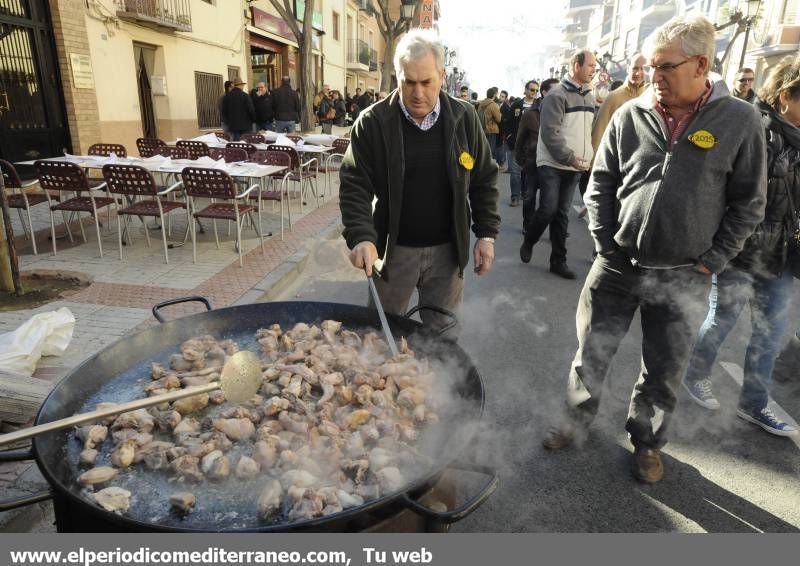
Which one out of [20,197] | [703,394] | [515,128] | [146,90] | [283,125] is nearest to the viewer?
[703,394]

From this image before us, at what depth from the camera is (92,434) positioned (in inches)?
68.8

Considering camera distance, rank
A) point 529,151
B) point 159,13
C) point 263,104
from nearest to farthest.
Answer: point 529,151 → point 159,13 → point 263,104

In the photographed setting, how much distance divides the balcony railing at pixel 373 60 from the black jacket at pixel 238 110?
30.4 metres

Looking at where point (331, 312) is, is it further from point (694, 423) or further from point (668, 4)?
point (668, 4)

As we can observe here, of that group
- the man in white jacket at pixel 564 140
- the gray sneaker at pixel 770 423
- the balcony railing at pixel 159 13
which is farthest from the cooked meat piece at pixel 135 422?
the balcony railing at pixel 159 13

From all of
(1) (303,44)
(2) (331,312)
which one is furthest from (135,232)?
(1) (303,44)

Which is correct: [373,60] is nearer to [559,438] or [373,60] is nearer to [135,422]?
[559,438]

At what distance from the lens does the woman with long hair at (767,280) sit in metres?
2.71

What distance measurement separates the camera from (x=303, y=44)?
1625 cm

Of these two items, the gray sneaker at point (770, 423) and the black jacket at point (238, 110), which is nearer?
the gray sneaker at point (770, 423)

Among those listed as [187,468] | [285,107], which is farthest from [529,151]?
[285,107]

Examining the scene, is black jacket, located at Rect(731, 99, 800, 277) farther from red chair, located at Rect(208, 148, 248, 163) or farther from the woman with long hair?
red chair, located at Rect(208, 148, 248, 163)

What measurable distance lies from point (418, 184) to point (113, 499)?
6.18ft

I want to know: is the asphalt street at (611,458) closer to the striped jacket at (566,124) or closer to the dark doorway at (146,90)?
the striped jacket at (566,124)
